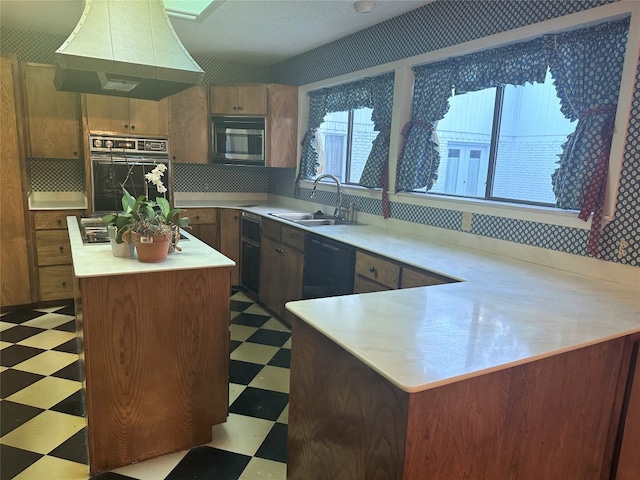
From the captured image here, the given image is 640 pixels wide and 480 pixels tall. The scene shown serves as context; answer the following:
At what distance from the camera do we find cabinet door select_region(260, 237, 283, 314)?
12.6 feet

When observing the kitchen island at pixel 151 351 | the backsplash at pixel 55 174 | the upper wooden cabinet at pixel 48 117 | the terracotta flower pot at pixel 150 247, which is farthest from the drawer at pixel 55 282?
the terracotta flower pot at pixel 150 247

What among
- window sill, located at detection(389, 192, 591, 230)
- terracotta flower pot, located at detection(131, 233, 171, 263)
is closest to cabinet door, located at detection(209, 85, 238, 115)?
window sill, located at detection(389, 192, 591, 230)

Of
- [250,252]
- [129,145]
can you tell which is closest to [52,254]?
[129,145]

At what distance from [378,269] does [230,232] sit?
2407mm

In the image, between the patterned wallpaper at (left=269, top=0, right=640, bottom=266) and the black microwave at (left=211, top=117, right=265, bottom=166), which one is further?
the black microwave at (left=211, top=117, right=265, bottom=166)

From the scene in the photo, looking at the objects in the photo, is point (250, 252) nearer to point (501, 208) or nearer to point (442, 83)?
point (442, 83)

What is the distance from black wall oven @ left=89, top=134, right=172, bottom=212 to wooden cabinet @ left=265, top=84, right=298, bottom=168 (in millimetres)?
1051

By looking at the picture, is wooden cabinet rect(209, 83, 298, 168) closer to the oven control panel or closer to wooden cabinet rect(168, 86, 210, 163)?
wooden cabinet rect(168, 86, 210, 163)

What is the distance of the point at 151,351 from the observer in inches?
78.5

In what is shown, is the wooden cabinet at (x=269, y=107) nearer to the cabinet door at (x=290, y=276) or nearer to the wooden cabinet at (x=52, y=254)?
the cabinet door at (x=290, y=276)

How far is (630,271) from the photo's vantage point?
1990 mm

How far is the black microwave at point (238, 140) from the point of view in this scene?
4.65 metres

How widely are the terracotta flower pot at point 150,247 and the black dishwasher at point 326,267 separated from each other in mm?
1200

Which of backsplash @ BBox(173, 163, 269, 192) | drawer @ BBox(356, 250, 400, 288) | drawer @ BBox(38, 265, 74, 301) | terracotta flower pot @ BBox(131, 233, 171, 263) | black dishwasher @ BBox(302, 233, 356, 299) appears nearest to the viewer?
terracotta flower pot @ BBox(131, 233, 171, 263)
